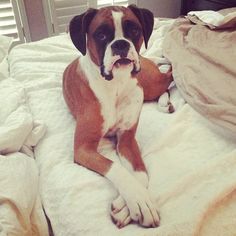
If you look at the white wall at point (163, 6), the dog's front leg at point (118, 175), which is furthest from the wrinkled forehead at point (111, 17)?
the white wall at point (163, 6)

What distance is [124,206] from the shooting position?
83 centimetres

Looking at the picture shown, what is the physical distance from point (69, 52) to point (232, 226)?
128 cm

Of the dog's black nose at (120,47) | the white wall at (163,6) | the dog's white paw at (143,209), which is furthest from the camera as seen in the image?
the white wall at (163,6)

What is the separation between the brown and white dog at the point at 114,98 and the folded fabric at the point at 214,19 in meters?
0.65

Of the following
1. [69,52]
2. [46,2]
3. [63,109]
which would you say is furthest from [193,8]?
[63,109]

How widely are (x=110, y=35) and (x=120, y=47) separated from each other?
0.06 metres

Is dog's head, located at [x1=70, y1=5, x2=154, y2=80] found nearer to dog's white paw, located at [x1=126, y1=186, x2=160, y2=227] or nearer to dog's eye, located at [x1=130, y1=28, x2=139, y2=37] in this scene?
dog's eye, located at [x1=130, y1=28, x2=139, y2=37]

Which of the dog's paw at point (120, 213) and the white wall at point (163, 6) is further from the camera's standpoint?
the white wall at point (163, 6)

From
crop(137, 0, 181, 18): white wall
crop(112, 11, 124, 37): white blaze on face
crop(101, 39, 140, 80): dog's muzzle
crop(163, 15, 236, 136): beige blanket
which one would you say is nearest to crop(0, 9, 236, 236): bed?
crop(163, 15, 236, 136): beige blanket

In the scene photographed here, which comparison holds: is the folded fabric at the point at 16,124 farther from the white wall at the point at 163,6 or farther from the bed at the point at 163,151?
the white wall at the point at 163,6

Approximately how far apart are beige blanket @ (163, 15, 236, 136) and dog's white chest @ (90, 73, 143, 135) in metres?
0.25

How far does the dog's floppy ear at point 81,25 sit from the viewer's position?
0.99 meters

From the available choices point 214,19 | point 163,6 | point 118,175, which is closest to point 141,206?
point 118,175

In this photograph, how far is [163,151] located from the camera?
103 cm
